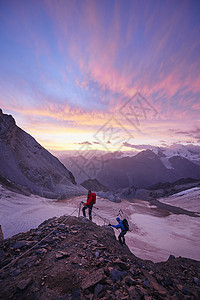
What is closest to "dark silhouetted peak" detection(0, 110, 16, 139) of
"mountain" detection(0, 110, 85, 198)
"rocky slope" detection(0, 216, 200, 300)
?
"mountain" detection(0, 110, 85, 198)

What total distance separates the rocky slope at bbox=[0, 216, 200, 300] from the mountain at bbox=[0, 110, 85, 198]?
23.0 meters

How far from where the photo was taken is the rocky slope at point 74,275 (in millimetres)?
2551

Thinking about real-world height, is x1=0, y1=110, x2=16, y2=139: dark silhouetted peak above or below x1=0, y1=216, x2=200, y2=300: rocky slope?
above

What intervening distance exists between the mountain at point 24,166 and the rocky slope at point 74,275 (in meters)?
23.0

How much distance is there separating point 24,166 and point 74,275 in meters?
29.0

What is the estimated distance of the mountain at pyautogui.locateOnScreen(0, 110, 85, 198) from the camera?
2494cm

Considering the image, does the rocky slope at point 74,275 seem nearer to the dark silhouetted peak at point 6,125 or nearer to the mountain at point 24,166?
the mountain at point 24,166

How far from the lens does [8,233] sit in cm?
827

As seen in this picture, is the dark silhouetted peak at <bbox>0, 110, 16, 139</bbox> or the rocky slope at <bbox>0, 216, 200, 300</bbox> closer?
the rocky slope at <bbox>0, 216, 200, 300</bbox>

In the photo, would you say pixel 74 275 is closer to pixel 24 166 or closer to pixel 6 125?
pixel 24 166

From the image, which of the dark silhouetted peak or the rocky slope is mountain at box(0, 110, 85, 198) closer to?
the dark silhouetted peak

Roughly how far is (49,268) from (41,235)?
1.87m

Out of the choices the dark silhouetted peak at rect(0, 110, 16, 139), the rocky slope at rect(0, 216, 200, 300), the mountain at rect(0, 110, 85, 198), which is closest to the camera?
the rocky slope at rect(0, 216, 200, 300)

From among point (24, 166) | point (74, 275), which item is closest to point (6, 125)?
point (24, 166)
